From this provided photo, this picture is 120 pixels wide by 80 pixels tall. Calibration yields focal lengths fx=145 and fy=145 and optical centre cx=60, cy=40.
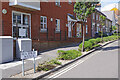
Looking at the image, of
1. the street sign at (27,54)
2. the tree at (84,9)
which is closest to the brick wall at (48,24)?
the tree at (84,9)

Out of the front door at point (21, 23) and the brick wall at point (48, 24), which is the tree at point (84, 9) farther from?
the front door at point (21, 23)

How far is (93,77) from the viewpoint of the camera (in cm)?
586

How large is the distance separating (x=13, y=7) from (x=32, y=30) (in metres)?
2.76

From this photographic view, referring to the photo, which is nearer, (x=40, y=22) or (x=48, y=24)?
(x=40, y=22)

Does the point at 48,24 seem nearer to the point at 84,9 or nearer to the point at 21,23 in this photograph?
the point at 21,23

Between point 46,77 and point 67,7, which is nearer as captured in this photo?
point 46,77

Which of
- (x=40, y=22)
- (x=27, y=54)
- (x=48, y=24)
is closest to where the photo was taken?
(x=27, y=54)

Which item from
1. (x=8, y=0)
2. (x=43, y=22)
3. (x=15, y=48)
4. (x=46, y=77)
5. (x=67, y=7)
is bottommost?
(x=46, y=77)

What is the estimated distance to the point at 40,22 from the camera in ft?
47.5

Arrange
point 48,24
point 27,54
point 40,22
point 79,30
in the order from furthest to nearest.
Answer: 1. point 79,30
2. point 48,24
3. point 40,22
4. point 27,54

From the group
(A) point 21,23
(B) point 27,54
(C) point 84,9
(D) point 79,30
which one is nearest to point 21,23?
(A) point 21,23

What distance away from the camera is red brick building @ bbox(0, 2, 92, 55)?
11026 mm

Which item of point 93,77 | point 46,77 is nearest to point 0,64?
point 46,77

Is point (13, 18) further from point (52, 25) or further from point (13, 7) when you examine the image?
point (52, 25)
